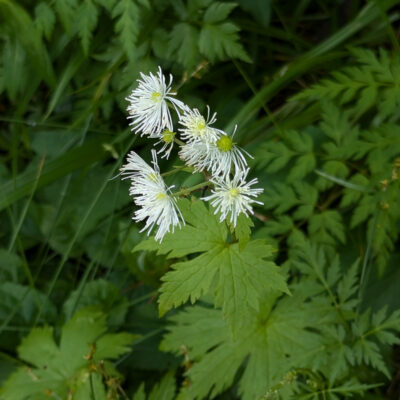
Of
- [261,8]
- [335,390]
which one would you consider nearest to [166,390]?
[335,390]

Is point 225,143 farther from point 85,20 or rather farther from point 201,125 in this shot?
point 85,20

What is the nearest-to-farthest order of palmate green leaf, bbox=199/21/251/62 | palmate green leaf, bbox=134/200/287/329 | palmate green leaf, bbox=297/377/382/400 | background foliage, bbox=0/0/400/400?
palmate green leaf, bbox=134/200/287/329, palmate green leaf, bbox=297/377/382/400, background foliage, bbox=0/0/400/400, palmate green leaf, bbox=199/21/251/62

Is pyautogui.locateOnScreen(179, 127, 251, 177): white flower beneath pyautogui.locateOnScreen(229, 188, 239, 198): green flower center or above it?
above

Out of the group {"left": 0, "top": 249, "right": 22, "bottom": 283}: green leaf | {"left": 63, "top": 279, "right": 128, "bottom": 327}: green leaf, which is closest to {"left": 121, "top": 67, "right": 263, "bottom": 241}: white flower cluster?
{"left": 63, "top": 279, "right": 128, "bottom": 327}: green leaf

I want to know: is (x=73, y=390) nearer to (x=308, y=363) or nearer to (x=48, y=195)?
(x=308, y=363)

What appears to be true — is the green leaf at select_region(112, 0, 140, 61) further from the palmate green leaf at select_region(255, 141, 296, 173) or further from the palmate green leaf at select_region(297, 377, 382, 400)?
the palmate green leaf at select_region(297, 377, 382, 400)

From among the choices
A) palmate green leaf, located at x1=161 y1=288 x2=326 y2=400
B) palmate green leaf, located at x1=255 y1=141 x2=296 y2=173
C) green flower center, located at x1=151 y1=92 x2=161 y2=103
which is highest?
palmate green leaf, located at x1=255 y1=141 x2=296 y2=173

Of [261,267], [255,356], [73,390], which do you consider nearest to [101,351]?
[73,390]
